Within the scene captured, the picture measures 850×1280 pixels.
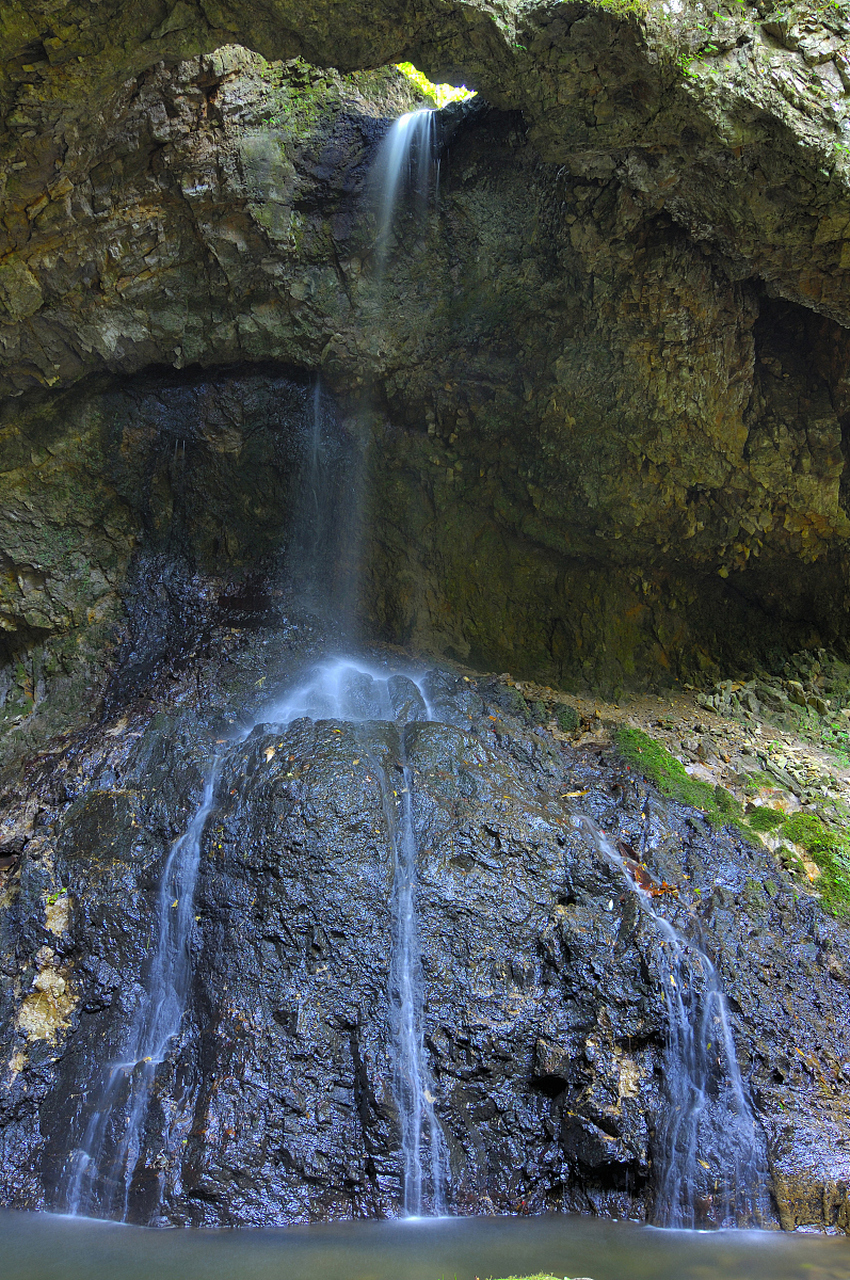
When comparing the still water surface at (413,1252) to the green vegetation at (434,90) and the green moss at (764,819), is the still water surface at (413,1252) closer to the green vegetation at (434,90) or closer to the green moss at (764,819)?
the green moss at (764,819)

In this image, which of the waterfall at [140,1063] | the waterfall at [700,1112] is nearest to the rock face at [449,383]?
the waterfall at [140,1063]

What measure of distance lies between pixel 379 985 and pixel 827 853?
4231 millimetres

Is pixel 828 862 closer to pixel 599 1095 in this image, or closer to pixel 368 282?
pixel 599 1095

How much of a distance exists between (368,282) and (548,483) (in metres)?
3.17

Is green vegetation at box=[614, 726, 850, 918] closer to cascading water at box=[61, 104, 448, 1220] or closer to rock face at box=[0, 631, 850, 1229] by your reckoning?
rock face at box=[0, 631, 850, 1229]

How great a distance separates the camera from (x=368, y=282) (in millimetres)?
8430

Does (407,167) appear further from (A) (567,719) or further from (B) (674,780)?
(B) (674,780)

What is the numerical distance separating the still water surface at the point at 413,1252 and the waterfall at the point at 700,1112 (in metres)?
0.16

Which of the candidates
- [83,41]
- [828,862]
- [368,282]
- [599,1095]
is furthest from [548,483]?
[599,1095]

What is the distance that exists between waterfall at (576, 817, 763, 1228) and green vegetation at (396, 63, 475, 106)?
872 centimetres

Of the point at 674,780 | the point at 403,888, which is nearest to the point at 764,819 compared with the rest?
the point at 674,780

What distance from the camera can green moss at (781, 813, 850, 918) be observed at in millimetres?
6293

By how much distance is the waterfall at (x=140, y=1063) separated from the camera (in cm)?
453

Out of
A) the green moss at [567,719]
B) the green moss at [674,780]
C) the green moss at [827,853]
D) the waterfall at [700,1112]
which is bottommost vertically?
the waterfall at [700,1112]
